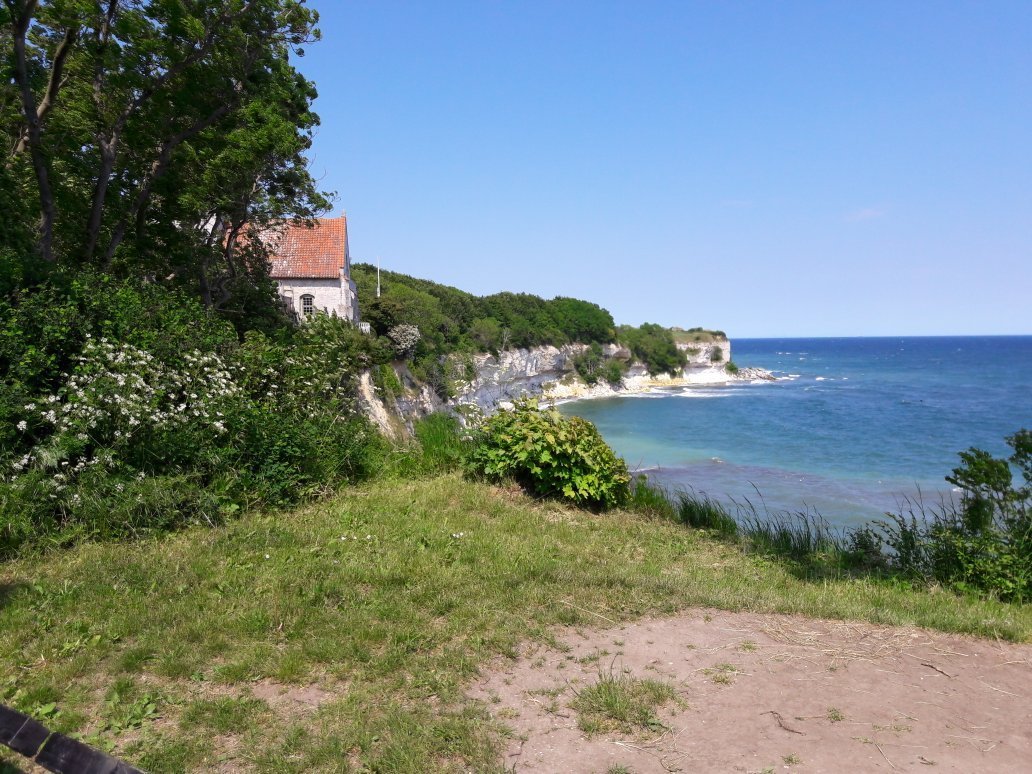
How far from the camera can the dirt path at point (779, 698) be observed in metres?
3.36

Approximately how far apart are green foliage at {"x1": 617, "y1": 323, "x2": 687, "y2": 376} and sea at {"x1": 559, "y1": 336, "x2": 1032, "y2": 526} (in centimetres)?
761

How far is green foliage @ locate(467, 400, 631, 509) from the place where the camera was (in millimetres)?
9016

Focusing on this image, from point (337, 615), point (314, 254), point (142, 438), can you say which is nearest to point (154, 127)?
point (142, 438)

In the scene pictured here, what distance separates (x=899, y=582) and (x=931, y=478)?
26793mm

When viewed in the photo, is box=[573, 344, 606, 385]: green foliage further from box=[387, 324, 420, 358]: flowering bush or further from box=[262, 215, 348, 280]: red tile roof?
box=[387, 324, 420, 358]: flowering bush

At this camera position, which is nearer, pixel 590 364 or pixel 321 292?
pixel 321 292

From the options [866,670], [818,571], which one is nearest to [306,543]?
[866,670]

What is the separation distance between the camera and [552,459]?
355 inches

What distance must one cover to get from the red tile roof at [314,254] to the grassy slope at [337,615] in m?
29.6

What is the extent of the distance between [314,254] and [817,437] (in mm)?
32087

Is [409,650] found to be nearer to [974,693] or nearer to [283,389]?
[974,693]

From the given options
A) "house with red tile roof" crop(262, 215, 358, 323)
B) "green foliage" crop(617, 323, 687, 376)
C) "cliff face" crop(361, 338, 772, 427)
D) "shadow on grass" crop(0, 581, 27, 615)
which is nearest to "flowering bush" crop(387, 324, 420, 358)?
"cliff face" crop(361, 338, 772, 427)

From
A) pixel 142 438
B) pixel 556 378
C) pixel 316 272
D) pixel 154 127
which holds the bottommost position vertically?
pixel 556 378

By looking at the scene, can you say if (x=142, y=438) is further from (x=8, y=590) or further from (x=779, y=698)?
(x=779, y=698)
